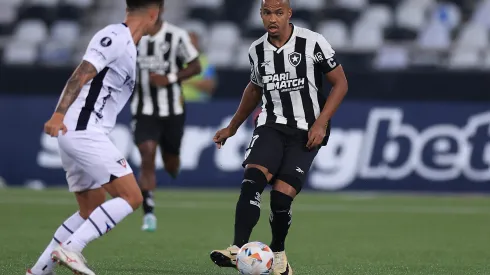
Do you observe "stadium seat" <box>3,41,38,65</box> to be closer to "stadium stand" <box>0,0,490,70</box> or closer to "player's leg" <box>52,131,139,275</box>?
"stadium stand" <box>0,0,490,70</box>

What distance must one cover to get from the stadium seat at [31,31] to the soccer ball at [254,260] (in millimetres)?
13981

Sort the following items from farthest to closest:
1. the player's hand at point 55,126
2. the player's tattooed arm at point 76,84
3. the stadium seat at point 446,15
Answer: the stadium seat at point 446,15, the player's tattooed arm at point 76,84, the player's hand at point 55,126

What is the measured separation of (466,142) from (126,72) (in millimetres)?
10116

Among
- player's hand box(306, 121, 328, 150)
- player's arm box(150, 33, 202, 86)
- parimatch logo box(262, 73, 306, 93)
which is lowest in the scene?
player's arm box(150, 33, 202, 86)

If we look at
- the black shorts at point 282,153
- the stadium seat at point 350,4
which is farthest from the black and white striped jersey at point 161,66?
the stadium seat at point 350,4

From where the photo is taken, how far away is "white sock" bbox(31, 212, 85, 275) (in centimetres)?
658

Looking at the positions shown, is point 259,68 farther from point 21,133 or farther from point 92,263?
point 21,133

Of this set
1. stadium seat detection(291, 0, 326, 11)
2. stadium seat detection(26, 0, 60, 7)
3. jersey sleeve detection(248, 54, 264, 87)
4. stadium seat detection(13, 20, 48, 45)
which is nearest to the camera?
jersey sleeve detection(248, 54, 264, 87)

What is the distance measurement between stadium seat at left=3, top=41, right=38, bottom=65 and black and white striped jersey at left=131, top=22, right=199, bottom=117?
26.1 ft

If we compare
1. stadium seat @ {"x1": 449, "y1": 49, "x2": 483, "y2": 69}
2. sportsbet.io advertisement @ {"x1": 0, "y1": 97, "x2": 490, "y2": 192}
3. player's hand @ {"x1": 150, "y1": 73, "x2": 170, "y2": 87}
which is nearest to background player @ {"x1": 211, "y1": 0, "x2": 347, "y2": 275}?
player's hand @ {"x1": 150, "y1": 73, "x2": 170, "y2": 87}

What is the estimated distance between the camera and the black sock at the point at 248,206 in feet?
23.9

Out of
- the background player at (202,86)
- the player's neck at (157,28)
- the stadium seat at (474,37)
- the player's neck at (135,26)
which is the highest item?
the player's neck at (135,26)

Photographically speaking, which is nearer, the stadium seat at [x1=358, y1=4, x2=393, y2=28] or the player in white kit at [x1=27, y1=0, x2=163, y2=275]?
the player in white kit at [x1=27, y1=0, x2=163, y2=275]

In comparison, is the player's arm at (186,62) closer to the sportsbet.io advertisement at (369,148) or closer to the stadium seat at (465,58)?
the sportsbet.io advertisement at (369,148)
